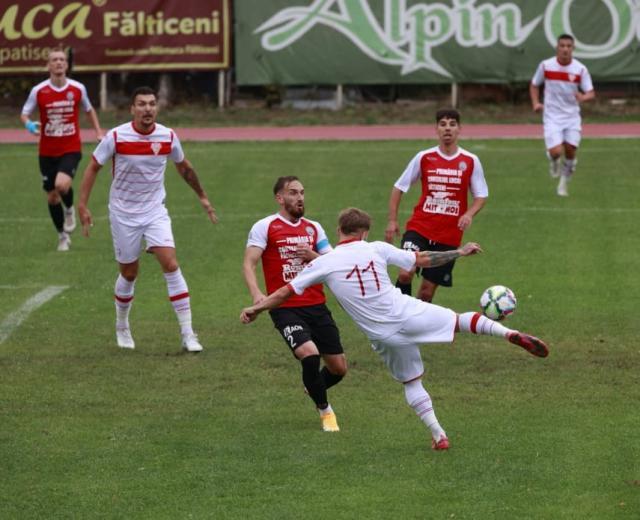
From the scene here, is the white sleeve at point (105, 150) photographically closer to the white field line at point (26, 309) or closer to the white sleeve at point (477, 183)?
the white field line at point (26, 309)

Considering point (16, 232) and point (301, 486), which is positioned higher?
point (301, 486)

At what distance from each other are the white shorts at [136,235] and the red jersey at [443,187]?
2357 mm

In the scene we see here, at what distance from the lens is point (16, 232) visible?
2084 centimetres

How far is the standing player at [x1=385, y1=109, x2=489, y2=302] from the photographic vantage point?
13.7 meters

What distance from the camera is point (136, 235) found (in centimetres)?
1376

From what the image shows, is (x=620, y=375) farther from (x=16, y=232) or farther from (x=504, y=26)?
(x=504, y=26)

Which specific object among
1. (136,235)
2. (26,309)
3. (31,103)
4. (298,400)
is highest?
(31,103)

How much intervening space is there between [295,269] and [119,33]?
2324cm

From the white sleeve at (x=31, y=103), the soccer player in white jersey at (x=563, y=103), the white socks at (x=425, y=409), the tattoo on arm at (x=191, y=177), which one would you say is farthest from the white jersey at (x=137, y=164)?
the soccer player in white jersey at (x=563, y=103)

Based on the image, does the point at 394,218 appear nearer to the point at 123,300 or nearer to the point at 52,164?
the point at 123,300

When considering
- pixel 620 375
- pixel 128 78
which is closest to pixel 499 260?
pixel 620 375

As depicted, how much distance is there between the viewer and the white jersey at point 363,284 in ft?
32.8

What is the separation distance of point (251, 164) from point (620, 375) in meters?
15.0

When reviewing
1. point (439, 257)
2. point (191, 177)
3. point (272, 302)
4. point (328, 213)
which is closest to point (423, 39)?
→ point (328, 213)
